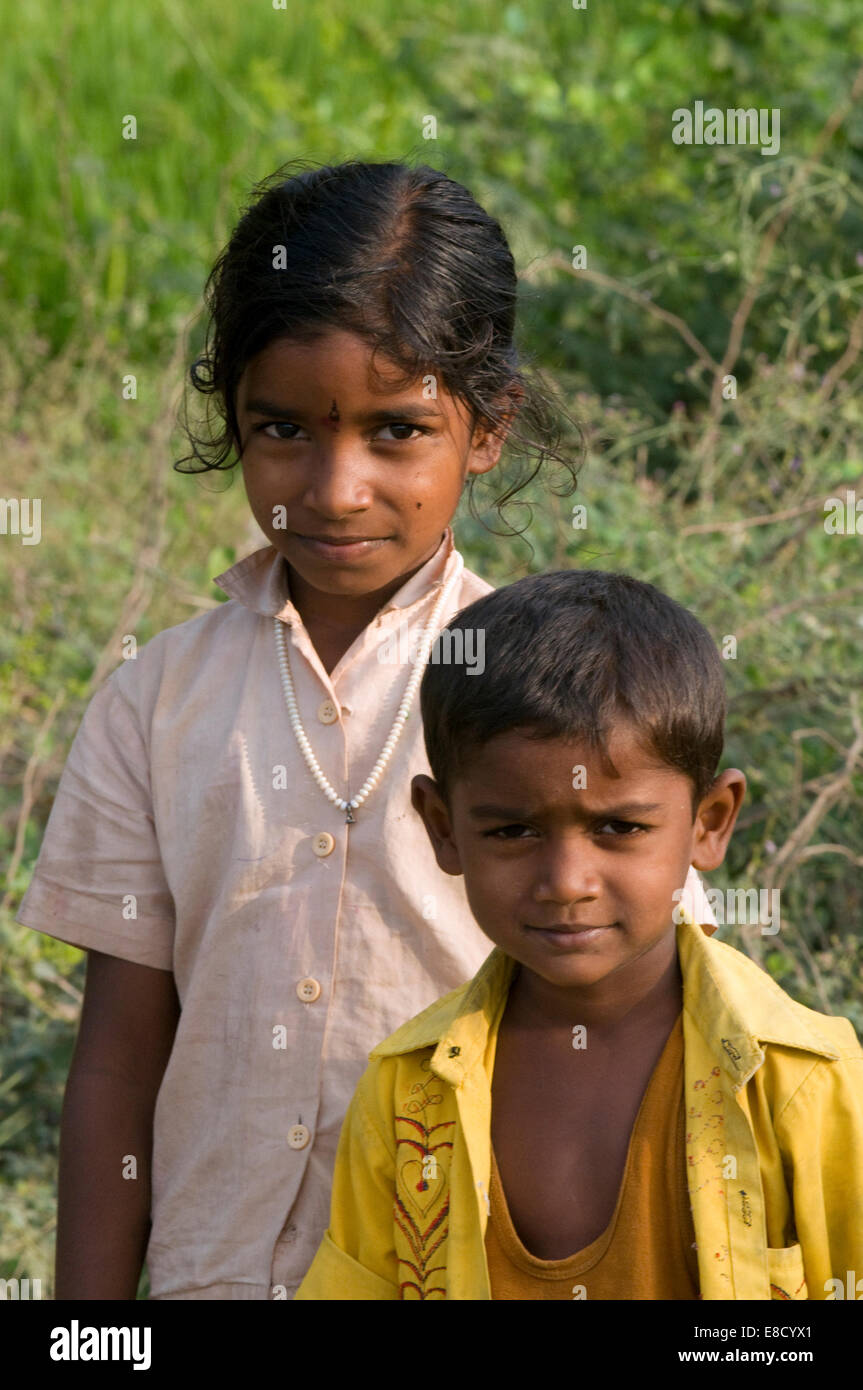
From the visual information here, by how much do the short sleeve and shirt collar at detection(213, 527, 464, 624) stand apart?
18cm

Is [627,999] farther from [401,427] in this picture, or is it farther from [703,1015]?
[401,427]

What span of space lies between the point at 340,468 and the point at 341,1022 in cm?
62

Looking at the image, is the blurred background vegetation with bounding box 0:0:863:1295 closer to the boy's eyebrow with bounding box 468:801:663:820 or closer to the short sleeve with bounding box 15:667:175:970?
the short sleeve with bounding box 15:667:175:970

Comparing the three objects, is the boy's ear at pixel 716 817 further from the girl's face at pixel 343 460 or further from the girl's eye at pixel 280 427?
the girl's eye at pixel 280 427

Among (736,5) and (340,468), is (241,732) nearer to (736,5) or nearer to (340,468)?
(340,468)

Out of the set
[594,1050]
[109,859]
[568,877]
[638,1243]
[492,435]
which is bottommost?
[638,1243]

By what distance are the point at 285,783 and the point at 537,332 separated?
298 cm

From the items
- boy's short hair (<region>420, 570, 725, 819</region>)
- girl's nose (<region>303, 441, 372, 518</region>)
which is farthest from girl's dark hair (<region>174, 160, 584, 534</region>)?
boy's short hair (<region>420, 570, 725, 819</region>)

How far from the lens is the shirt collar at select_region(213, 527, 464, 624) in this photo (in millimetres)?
1971

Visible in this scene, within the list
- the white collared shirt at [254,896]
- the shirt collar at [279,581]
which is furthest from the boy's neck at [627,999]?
→ the shirt collar at [279,581]

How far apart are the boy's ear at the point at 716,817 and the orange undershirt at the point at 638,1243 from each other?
0.77 ft

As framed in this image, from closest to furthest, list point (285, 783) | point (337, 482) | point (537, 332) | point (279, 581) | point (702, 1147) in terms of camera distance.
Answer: point (702, 1147), point (337, 482), point (285, 783), point (279, 581), point (537, 332)

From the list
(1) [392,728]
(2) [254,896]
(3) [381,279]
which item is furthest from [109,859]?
(3) [381,279]

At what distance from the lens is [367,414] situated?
1834 millimetres
